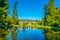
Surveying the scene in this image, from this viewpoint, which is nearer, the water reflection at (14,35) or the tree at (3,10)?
the water reflection at (14,35)

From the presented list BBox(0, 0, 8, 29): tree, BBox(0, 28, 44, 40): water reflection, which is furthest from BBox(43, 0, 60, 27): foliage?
BBox(0, 28, 44, 40): water reflection

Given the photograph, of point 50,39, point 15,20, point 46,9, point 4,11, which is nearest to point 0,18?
point 4,11

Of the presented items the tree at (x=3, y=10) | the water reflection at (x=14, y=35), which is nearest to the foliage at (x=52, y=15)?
the tree at (x=3, y=10)

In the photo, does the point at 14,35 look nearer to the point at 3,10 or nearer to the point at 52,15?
the point at 3,10

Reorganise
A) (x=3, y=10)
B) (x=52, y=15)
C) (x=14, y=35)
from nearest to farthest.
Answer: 1. (x=14, y=35)
2. (x=3, y=10)
3. (x=52, y=15)

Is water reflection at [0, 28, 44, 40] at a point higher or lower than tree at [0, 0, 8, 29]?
lower

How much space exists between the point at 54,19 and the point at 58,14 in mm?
3467

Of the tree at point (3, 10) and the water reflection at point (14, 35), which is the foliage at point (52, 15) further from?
the water reflection at point (14, 35)

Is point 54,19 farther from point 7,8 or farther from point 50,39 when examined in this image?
point 50,39

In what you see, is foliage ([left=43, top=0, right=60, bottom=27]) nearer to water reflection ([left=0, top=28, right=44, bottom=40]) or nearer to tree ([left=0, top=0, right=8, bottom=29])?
tree ([left=0, top=0, right=8, bottom=29])

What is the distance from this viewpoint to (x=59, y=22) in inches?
2413

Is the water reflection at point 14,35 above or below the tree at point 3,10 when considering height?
below

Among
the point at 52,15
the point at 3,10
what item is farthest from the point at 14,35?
the point at 52,15

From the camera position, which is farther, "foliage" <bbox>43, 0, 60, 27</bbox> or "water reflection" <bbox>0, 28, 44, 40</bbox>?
"foliage" <bbox>43, 0, 60, 27</bbox>
